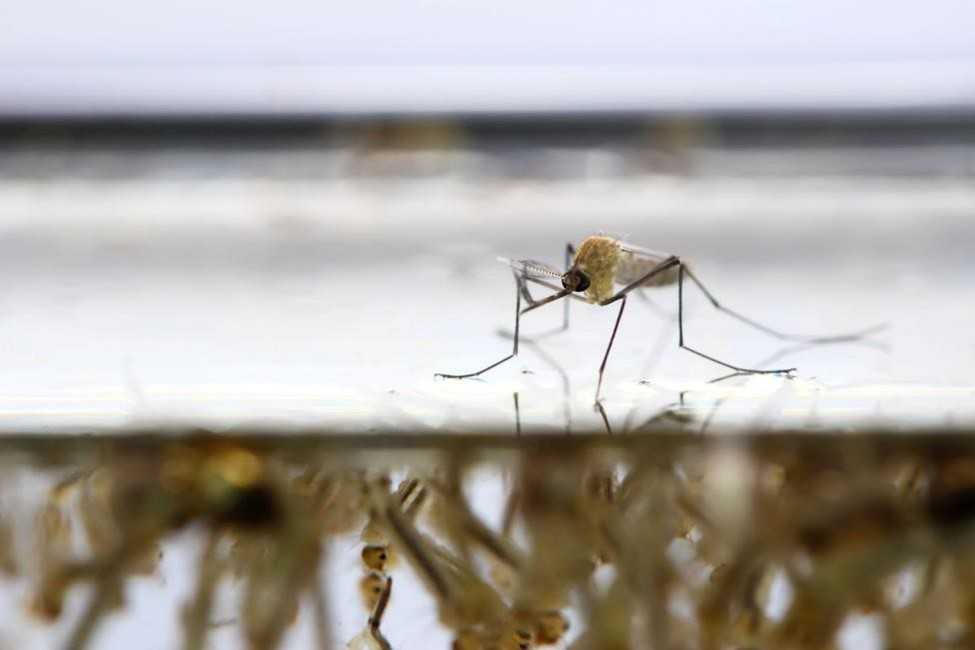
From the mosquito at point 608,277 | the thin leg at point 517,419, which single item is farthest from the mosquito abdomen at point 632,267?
the thin leg at point 517,419

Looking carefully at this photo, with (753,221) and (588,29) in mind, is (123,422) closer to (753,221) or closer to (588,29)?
(753,221)

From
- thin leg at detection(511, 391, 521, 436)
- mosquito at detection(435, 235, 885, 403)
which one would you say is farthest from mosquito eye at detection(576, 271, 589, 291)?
thin leg at detection(511, 391, 521, 436)

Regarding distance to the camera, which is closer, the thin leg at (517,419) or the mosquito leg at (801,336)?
the thin leg at (517,419)

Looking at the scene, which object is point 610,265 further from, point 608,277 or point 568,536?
point 568,536

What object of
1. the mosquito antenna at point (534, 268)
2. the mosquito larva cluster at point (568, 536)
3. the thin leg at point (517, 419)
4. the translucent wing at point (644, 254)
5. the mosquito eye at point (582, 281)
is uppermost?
the translucent wing at point (644, 254)

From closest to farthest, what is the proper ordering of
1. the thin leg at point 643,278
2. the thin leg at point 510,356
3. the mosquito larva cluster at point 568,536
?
the mosquito larva cluster at point 568,536, the thin leg at point 510,356, the thin leg at point 643,278

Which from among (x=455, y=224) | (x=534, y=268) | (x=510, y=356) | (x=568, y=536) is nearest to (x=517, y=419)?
(x=568, y=536)

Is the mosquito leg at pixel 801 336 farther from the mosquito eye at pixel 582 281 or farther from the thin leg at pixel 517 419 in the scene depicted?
the thin leg at pixel 517 419

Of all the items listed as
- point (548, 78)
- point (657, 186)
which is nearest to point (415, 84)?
point (548, 78)

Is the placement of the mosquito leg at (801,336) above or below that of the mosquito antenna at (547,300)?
below

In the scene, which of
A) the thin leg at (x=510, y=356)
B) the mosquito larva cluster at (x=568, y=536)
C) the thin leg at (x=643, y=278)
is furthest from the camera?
the thin leg at (x=643, y=278)
